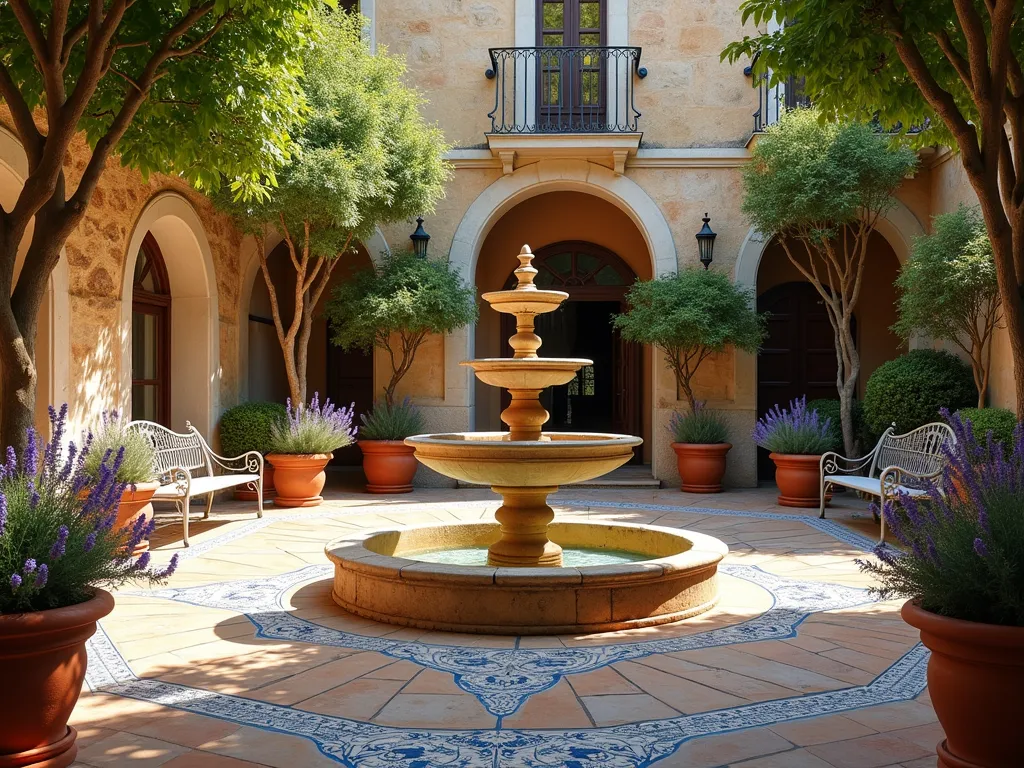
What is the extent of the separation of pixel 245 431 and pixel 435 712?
726cm

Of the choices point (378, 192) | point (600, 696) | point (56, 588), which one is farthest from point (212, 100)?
point (378, 192)

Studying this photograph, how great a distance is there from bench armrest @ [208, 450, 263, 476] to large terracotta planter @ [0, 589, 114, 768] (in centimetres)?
571

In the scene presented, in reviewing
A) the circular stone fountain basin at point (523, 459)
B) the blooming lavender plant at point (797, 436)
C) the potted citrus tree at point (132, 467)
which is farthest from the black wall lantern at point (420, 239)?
the circular stone fountain basin at point (523, 459)

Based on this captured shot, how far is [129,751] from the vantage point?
9.74 ft

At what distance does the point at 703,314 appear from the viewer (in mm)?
10289

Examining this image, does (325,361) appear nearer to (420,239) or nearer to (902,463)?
(420,239)

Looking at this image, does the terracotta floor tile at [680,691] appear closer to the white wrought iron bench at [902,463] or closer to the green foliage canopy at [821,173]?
the white wrought iron bench at [902,463]

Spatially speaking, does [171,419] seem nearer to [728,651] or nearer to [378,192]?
[378,192]

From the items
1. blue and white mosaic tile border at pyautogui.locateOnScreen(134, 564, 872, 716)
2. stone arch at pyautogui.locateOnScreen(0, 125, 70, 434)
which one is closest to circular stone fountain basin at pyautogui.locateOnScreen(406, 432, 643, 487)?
blue and white mosaic tile border at pyautogui.locateOnScreen(134, 564, 872, 716)

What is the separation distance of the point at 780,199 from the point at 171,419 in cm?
738

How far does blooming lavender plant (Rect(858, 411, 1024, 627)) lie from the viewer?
100 inches

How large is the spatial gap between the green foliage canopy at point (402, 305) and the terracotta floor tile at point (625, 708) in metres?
7.28

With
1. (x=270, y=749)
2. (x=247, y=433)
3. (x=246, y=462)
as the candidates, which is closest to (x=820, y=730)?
(x=270, y=749)

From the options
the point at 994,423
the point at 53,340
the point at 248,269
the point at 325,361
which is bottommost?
the point at 994,423
